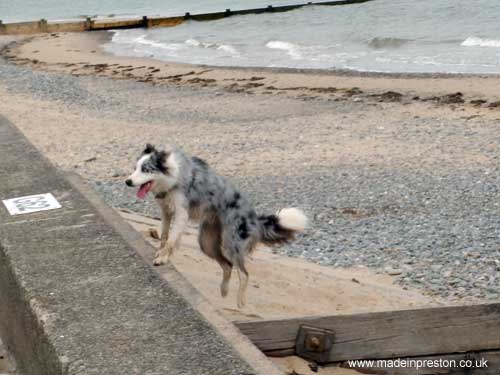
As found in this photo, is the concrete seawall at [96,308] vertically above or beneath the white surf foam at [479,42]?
above

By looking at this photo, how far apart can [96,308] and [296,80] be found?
1940 cm

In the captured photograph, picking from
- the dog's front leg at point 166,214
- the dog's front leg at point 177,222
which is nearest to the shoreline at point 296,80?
the dog's front leg at point 166,214

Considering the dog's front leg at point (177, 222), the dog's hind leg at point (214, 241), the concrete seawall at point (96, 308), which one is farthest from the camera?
the dog's hind leg at point (214, 241)

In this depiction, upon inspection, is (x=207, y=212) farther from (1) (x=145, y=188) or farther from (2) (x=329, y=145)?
(2) (x=329, y=145)

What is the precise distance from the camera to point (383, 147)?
14039mm

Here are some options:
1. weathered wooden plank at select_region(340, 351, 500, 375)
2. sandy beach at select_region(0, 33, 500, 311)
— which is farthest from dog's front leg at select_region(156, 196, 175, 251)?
sandy beach at select_region(0, 33, 500, 311)

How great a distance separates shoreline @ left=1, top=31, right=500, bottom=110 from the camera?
19344 mm

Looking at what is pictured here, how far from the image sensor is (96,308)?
153 inches

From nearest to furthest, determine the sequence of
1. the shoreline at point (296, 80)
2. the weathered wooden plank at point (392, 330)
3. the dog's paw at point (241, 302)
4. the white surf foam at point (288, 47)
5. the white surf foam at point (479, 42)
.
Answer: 1. the weathered wooden plank at point (392, 330)
2. the dog's paw at point (241, 302)
3. the shoreline at point (296, 80)
4. the white surf foam at point (479, 42)
5. the white surf foam at point (288, 47)

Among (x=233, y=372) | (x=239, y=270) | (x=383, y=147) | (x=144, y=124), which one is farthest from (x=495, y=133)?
(x=233, y=372)

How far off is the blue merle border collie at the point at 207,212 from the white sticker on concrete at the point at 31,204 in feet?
1.49

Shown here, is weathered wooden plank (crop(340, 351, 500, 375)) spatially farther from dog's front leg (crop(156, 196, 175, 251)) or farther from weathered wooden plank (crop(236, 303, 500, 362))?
dog's front leg (crop(156, 196, 175, 251))

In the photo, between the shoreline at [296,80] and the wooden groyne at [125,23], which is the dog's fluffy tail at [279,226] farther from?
the wooden groyne at [125,23]

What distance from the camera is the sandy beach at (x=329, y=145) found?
8.98 meters
